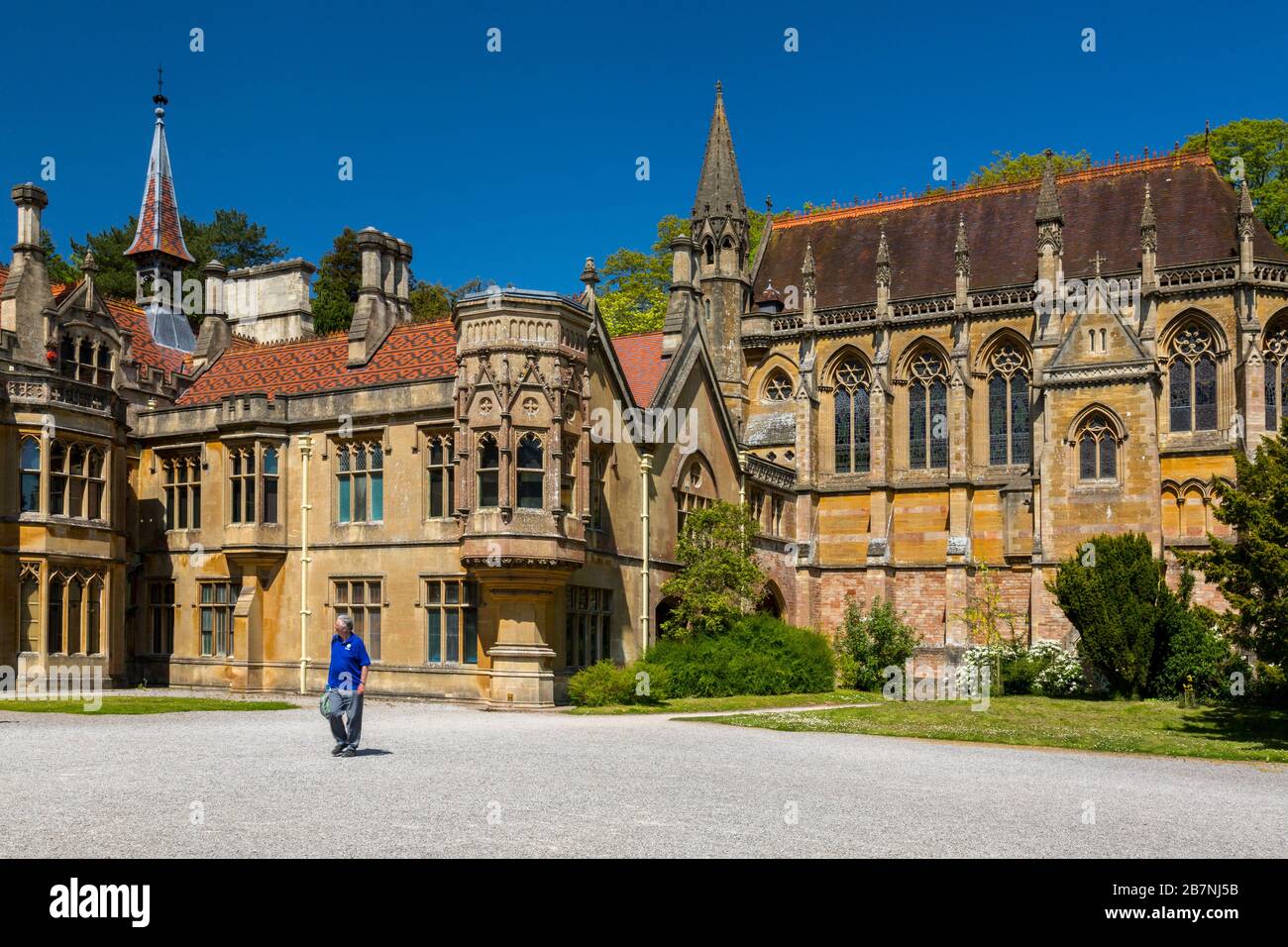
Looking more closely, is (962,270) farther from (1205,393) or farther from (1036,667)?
(1036,667)

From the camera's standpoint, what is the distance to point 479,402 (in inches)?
1163

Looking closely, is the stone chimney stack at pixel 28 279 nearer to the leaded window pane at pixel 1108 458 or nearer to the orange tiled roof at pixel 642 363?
the orange tiled roof at pixel 642 363

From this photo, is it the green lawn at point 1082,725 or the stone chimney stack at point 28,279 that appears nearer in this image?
the green lawn at point 1082,725

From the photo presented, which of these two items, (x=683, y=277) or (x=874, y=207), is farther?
(x=874, y=207)

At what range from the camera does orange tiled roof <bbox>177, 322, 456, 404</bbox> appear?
110 ft

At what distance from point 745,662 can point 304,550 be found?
36.4ft

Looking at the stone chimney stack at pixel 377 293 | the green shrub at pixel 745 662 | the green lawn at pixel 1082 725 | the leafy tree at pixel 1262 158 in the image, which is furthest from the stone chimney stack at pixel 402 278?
the leafy tree at pixel 1262 158

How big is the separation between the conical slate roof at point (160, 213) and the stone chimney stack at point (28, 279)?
1432cm

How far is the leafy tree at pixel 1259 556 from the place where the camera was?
2303cm

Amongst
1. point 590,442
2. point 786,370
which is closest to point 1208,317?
point 786,370

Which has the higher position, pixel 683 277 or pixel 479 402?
pixel 683 277

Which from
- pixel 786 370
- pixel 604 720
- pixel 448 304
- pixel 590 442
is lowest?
pixel 604 720

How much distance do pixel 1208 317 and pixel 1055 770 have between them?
1296 inches

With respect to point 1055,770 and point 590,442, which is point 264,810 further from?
point 590,442
